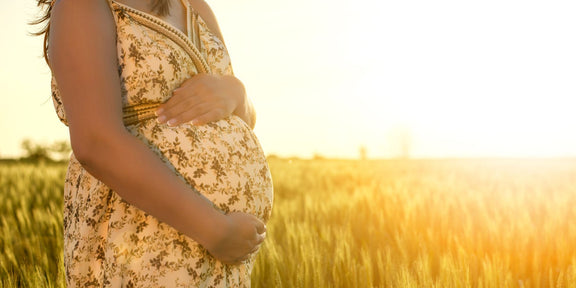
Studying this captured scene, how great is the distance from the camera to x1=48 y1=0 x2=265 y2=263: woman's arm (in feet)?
3.77

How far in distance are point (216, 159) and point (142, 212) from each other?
229 millimetres

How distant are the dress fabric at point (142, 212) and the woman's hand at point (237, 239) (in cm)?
6

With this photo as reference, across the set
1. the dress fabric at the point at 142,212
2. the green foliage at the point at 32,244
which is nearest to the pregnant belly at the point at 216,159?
the dress fabric at the point at 142,212

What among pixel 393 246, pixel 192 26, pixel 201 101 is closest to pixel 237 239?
pixel 201 101

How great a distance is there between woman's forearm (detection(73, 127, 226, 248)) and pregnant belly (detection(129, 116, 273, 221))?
87 millimetres

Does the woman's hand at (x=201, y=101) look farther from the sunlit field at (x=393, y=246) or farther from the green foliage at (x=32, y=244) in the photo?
the green foliage at (x=32, y=244)

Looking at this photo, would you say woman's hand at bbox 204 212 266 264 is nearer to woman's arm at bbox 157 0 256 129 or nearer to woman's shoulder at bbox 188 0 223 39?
woman's arm at bbox 157 0 256 129

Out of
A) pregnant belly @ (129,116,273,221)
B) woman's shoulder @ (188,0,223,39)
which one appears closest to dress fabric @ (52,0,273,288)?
pregnant belly @ (129,116,273,221)

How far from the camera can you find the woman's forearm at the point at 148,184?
3.77 feet

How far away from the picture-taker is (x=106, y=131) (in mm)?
1147

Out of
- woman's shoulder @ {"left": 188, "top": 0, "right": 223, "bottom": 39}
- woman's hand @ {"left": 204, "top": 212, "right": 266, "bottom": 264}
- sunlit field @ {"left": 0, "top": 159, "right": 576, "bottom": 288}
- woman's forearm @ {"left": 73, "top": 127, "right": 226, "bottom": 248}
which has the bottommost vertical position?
sunlit field @ {"left": 0, "top": 159, "right": 576, "bottom": 288}

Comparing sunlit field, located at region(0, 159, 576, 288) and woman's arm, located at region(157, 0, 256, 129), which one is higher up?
woman's arm, located at region(157, 0, 256, 129)

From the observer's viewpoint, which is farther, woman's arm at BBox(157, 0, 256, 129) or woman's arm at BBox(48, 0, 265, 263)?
woman's arm at BBox(157, 0, 256, 129)

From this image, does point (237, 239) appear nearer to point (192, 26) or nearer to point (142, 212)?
point (142, 212)
